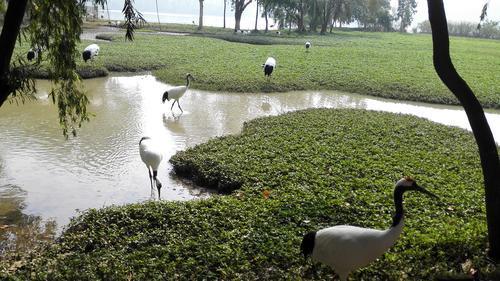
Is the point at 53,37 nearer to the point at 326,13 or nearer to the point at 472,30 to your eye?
the point at 326,13

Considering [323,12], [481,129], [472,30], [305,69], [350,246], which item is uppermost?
[323,12]

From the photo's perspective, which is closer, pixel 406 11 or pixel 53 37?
pixel 53 37

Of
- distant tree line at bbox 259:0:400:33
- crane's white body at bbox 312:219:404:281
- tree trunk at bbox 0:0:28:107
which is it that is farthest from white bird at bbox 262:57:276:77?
distant tree line at bbox 259:0:400:33

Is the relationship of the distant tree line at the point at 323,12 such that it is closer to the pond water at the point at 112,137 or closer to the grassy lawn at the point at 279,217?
the pond water at the point at 112,137

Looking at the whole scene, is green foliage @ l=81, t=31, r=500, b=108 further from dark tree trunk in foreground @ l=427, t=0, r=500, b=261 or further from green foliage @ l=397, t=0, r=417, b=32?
green foliage @ l=397, t=0, r=417, b=32

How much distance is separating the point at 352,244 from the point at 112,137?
25.2 feet

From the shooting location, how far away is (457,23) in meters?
60.2

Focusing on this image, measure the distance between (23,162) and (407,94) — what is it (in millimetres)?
12525

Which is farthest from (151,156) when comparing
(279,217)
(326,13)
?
(326,13)

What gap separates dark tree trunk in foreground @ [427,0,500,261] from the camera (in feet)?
16.3

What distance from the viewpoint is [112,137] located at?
11.0 meters

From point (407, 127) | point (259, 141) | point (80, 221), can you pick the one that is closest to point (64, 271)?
point (80, 221)

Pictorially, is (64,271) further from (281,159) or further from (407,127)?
(407,127)

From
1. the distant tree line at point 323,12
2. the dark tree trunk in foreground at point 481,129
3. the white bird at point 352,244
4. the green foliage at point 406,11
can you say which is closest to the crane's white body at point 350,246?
the white bird at point 352,244
